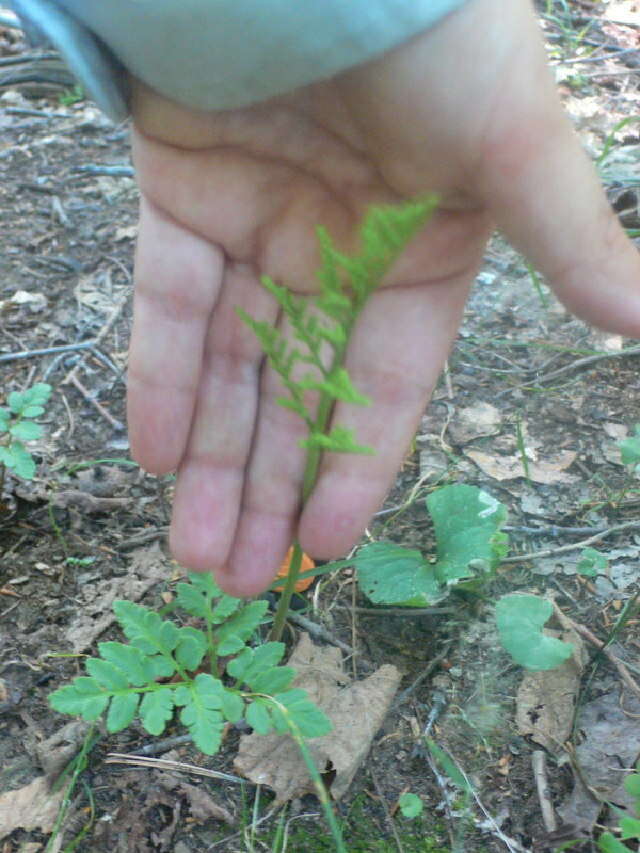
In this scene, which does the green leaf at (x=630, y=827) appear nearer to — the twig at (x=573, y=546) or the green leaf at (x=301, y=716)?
the green leaf at (x=301, y=716)

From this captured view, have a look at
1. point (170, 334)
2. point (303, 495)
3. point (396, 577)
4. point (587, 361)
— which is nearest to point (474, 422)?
point (587, 361)

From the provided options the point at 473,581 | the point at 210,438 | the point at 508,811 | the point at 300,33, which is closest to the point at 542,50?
the point at 300,33

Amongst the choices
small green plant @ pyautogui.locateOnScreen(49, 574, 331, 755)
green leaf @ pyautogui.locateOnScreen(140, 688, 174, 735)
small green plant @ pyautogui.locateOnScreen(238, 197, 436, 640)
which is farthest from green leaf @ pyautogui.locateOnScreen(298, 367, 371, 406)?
Result: green leaf @ pyautogui.locateOnScreen(140, 688, 174, 735)

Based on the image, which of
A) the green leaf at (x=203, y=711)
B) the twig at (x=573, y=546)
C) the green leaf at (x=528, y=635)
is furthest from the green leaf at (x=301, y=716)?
the twig at (x=573, y=546)

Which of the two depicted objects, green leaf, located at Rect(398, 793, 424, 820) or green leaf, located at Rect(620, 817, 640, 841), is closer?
green leaf, located at Rect(620, 817, 640, 841)

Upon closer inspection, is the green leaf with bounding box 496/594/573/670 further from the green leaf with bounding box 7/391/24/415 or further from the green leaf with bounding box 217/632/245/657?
the green leaf with bounding box 7/391/24/415

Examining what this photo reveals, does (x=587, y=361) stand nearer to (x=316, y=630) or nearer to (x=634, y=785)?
(x=316, y=630)

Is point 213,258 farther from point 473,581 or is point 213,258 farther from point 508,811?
point 508,811
